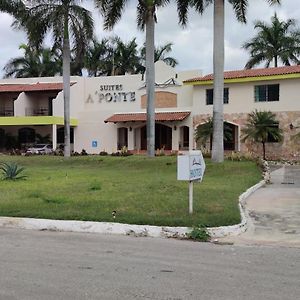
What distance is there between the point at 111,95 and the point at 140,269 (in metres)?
37.7

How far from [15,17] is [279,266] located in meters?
27.7

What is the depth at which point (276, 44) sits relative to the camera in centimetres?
4831

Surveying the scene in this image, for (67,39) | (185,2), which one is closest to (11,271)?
(185,2)

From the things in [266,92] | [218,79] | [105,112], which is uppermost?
[266,92]

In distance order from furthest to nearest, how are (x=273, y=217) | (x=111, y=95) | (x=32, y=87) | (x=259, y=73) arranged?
(x=32, y=87) < (x=111, y=95) < (x=259, y=73) < (x=273, y=217)

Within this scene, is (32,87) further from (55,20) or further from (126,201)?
(126,201)

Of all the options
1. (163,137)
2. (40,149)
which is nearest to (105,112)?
(163,137)

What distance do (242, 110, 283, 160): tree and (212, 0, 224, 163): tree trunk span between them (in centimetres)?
1125

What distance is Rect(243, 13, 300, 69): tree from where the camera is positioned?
48125 mm

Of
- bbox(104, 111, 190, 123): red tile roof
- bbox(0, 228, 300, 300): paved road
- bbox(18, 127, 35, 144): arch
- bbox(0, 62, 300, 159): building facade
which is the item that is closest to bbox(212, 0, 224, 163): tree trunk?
bbox(0, 62, 300, 159): building facade

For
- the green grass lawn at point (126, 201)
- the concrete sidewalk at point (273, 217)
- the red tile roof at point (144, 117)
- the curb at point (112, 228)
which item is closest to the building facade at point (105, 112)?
the red tile roof at point (144, 117)

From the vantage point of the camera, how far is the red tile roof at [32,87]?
44.7m

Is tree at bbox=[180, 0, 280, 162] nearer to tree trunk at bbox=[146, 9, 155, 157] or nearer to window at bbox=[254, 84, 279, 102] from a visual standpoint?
tree trunk at bbox=[146, 9, 155, 157]

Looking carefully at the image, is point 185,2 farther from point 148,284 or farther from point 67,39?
point 148,284
